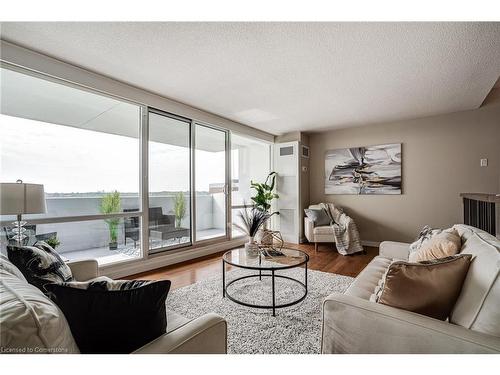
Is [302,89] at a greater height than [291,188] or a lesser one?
greater

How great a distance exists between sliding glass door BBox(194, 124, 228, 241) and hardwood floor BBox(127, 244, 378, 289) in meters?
0.51

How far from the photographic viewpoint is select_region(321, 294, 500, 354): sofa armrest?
88cm

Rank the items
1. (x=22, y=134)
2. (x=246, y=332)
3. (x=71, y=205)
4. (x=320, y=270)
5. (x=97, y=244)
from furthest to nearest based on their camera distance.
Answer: (x=320, y=270) → (x=97, y=244) → (x=71, y=205) → (x=22, y=134) → (x=246, y=332)

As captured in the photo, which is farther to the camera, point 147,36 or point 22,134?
point 22,134

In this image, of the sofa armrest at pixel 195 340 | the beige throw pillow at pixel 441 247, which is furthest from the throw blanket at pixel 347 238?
the sofa armrest at pixel 195 340

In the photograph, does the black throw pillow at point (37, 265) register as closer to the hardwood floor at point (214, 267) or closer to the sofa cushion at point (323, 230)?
the hardwood floor at point (214, 267)

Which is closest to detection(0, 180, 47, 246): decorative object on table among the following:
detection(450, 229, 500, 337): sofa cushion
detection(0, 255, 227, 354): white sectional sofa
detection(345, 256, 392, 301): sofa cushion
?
detection(0, 255, 227, 354): white sectional sofa

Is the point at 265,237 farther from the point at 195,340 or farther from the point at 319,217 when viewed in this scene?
the point at 319,217

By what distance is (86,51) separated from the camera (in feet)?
7.21

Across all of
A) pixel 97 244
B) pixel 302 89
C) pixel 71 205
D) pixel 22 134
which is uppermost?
pixel 302 89

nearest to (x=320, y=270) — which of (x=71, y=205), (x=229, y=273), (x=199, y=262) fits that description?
(x=229, y=273)

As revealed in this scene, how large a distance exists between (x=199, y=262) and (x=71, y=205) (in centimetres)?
175

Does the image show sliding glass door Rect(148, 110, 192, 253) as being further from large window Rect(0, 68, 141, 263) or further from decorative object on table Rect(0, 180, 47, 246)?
decorative object on table Rect(0, 180, 47, 246)
